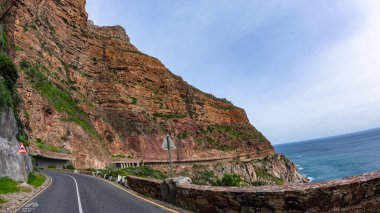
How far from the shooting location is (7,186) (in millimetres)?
15742

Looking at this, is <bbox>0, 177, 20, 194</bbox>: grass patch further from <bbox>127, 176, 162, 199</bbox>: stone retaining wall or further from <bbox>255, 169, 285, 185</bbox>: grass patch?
<bbox>255, 169, 285, 185</bbox>: grass patch

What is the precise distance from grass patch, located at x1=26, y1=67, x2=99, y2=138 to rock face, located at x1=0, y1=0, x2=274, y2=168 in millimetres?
184

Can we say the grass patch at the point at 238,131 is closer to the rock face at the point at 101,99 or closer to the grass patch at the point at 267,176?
the rock face at the point at 101,99

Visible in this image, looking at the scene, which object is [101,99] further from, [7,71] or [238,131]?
[238,131]

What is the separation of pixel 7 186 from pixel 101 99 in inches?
2062

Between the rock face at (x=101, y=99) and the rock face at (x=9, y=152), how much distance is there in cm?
1811

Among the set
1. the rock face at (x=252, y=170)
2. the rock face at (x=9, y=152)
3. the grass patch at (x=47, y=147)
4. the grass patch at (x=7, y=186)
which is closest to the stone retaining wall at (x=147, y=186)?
the grass patch at (x=7, y=186)

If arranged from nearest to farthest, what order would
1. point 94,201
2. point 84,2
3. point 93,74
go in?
point 94,201 → point 93,74 → point 84,2

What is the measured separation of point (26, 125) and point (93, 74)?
3178 centimetres

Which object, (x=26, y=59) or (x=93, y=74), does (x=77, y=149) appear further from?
(x=93, y=74)

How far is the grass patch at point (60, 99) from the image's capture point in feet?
147

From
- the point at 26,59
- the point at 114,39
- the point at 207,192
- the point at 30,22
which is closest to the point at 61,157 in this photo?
the point at 26,59

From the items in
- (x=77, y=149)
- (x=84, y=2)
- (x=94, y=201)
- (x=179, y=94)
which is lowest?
(x=94, y=201)

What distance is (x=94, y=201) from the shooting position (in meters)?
11.8
